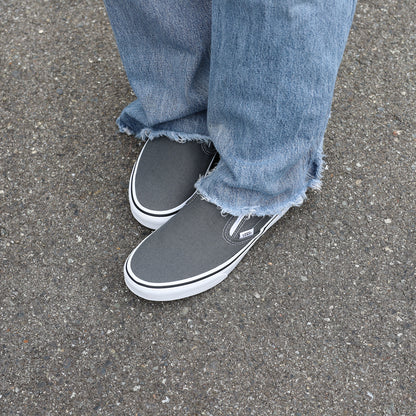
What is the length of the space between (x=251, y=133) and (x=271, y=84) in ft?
0.39

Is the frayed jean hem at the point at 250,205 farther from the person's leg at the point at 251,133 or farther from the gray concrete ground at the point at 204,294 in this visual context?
the gray concrete ground at the point at 204,294

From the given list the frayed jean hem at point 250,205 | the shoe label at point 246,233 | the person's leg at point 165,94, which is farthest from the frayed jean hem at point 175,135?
the shoe label at point 246,233

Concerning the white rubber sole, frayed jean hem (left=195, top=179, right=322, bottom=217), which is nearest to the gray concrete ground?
the white rubber sole

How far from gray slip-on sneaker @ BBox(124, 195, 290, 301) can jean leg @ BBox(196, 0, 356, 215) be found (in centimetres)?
11

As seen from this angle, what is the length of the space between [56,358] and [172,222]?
423mm

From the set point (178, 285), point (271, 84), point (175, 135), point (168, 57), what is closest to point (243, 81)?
point (271, 84)

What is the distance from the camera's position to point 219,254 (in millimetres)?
1258

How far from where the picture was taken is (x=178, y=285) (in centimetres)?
122

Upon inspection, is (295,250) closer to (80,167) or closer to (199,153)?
(199,153)

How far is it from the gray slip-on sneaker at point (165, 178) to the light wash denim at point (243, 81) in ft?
0.12

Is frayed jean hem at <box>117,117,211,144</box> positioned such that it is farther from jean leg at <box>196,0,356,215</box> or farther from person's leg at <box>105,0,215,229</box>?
jean leg at <box>196,0,356,215</box>

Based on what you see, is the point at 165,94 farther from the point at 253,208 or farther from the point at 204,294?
the point at 204,294

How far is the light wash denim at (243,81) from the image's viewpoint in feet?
3.01

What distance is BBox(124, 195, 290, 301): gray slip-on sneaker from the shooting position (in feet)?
4.00
